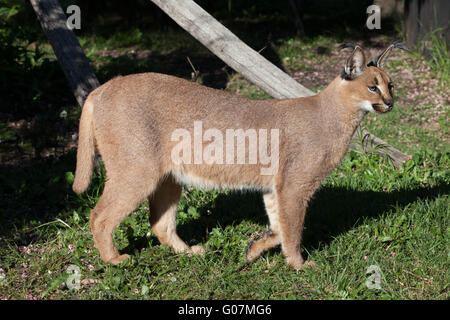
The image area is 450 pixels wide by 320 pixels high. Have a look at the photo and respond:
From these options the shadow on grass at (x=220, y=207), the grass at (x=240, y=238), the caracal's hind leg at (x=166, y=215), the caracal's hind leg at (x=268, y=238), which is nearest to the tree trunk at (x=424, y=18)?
the grass at (x=240, y=238)

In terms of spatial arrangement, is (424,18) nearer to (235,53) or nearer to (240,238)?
(235,53)

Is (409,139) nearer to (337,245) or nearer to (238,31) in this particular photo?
(337,245)

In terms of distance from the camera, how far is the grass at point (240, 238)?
3.98 meters

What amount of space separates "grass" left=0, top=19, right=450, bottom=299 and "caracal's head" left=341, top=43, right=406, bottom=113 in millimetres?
1141

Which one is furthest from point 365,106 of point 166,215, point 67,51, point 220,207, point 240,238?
point 67,51

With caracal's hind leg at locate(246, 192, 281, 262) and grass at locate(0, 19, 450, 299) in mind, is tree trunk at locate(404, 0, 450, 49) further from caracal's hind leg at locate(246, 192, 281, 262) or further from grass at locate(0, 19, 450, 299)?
caracal's hind leg at locate(246, 192, 281, 262)

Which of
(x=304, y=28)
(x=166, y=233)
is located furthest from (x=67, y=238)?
(x=304, y=28)

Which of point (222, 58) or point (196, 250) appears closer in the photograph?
point (196, 250)

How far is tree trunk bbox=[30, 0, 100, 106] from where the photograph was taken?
589 cm

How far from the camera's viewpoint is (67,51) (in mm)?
6020

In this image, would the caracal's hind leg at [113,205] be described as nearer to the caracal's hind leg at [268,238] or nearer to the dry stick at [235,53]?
the caracal's hind leg at [268,238]

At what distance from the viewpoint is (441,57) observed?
7852mm

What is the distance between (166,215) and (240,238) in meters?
0.70

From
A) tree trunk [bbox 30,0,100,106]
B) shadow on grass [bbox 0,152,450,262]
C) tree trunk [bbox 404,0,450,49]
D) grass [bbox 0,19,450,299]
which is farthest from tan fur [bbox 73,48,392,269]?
tree trunk [bbox 404,0,450,49]
